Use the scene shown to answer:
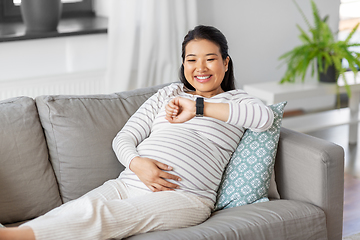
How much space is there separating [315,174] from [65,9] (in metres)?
2.20

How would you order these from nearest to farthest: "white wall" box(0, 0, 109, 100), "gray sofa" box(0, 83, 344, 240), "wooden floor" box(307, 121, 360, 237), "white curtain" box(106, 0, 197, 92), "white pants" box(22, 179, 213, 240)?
"white pants" box(22, 179, 213, 240) → "gray sofa" box(0, 83, 344, 240) → "wooden floor" box(307, 121, 360, 237) → "white wall" box(0, 0, 109, 100) → "white curtain" box(106, 0, 197, 92)

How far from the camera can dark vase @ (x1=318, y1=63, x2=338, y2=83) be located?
3116 millimetres

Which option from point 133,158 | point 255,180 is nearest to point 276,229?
point 255,180

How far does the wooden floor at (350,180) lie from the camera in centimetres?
230

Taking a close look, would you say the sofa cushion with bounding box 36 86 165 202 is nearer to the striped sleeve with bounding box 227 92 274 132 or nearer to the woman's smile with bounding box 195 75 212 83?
the woman's smile with bounding box 195 75 212 83

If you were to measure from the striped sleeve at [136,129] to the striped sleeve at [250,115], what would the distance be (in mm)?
319

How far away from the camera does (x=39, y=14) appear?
2.82 m

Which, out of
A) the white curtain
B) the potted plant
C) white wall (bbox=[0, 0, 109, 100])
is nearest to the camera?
white wall (bbox=[0, 0, 109, 100])

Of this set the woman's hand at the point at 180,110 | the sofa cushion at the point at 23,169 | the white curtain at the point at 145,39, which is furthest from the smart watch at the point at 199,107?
the white curtain at the point at 145,39

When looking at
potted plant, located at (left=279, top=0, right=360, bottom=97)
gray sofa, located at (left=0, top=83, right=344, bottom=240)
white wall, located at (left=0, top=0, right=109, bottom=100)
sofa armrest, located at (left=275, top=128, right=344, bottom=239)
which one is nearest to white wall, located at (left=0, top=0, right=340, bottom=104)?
white wall, located at (left=0, top=0, right=109, bottom=100)

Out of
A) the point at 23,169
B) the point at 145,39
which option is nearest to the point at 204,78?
the point at 23,169

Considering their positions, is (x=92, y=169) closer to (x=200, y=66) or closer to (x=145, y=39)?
(x=200, y=66)

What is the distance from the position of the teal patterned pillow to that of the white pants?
0.10 meters

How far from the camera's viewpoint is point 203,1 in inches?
129
